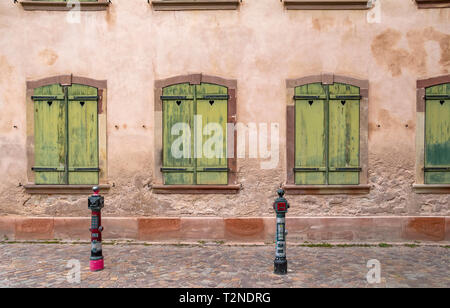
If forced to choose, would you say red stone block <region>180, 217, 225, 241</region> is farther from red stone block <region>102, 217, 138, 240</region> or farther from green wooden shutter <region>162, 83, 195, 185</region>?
red stone block <region>102, 217, 138, 240</region>

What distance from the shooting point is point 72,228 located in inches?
275

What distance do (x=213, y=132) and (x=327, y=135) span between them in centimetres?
199

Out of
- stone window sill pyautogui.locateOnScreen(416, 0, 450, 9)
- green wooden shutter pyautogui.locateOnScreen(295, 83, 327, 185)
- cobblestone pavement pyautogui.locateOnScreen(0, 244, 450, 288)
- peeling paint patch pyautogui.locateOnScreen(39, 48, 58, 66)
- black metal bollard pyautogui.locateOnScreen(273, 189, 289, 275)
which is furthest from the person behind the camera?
peeling paint patch pyautogui.locateOnScreen(39, 48, 58, 66)

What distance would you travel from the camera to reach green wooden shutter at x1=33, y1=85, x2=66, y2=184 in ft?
23.1

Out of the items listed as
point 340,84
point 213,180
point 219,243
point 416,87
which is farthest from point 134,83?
point 416,87

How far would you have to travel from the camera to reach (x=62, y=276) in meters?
4.93

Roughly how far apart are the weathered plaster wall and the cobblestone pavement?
2.64 ft

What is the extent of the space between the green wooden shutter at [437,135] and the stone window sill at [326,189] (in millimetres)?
1176

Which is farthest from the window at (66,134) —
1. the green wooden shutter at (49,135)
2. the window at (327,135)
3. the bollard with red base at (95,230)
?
the window at (327,135)

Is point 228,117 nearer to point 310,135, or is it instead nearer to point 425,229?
point 310,135

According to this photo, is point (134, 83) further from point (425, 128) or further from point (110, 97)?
point (425, 128)

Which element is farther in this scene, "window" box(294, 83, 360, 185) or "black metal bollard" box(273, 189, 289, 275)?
"window" box(294, 83, 360, 185)

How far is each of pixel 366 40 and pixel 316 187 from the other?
271 cm

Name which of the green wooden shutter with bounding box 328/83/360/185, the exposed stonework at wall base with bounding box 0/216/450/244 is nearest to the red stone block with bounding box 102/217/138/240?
the exposed stonework at wall base with bounding box 0/216/450/244
